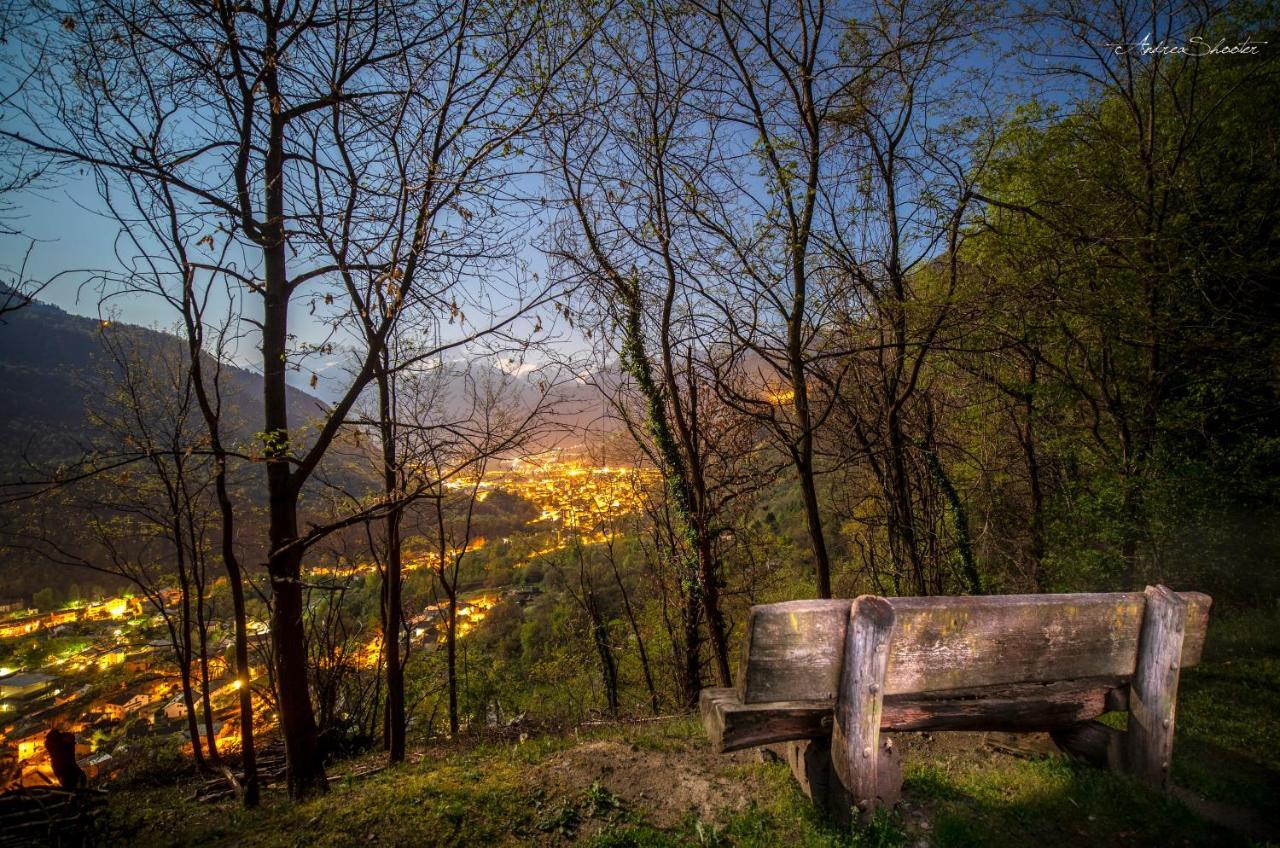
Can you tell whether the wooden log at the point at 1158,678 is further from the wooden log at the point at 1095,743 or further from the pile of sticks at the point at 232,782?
the pile of sticks at the point at 232,782

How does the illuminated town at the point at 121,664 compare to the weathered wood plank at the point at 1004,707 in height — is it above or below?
below

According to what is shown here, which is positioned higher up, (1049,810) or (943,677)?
(943,677)

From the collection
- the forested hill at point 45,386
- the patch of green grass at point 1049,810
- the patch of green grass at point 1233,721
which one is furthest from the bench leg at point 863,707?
the forested hill at point 45,386

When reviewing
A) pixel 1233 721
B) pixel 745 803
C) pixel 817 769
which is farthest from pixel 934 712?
pixel 1233 721

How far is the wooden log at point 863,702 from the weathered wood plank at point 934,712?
0.13 meters

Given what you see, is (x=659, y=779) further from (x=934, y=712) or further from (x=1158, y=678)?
(x=1158, y=678)

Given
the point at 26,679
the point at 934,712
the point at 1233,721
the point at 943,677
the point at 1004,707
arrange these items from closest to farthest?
the point at 943,677 < the point at 934,712 < the point at 1004,707 < the point at 1233,721 < the point at 26,679

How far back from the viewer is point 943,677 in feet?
9.17

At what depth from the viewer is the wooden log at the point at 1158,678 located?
308 centimetres

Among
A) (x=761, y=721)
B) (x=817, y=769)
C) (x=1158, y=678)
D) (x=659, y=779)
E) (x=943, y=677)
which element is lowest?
(x=659, y=779)

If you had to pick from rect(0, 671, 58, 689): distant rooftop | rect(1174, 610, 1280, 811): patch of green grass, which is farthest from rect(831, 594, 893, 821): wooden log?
rect(0, 671, 58, 689): distant rooftop

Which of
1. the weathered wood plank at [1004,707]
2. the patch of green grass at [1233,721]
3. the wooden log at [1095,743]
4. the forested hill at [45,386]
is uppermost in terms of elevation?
the forested hill at [45,386]

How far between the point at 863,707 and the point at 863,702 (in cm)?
3

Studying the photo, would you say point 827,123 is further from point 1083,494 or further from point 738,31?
point 1083,494
